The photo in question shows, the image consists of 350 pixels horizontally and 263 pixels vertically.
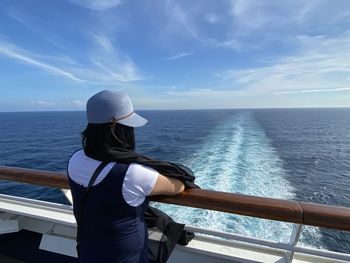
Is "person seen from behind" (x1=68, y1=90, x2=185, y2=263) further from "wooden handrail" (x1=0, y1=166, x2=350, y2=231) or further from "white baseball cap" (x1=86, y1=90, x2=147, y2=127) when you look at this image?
"wooden handrail" (x1=0, y1=166, x2=350, y2=231)

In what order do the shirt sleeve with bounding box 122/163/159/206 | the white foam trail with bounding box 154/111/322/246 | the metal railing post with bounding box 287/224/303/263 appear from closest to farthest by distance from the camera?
1. the shirt sleeve with bounding box 122/163/159/206
2. the metal railing post with bounding box 287/224/303/263
3. the white foam trail with bounding box 154/111/322/246

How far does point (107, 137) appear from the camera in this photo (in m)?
1.02

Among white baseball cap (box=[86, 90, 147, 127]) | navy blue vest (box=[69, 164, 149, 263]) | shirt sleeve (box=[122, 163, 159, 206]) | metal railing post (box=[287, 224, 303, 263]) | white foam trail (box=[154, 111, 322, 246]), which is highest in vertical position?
white baseball cap (box=[86, 90, 147, 127])

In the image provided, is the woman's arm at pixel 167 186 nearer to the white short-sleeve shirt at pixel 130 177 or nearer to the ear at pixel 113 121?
the white short-sleeve shirt at pixel 130 177

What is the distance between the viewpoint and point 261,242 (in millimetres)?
1285

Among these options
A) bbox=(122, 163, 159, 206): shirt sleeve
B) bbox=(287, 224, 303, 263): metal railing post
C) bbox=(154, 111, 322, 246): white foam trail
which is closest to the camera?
bbox=(122, 163, 159, 206): shirt sleeve

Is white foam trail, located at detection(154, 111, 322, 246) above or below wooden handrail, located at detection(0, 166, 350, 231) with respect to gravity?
below

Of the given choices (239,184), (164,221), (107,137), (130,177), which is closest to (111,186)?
(130,177)

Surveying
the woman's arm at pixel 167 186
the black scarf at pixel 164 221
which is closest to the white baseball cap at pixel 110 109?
the black scarf at pixel 164 221

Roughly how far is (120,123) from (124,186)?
0.22 meters

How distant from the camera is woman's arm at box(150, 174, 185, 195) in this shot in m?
1.02

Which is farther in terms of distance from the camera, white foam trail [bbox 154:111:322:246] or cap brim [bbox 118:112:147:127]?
white foam trail [bbox 154:111:322:246]

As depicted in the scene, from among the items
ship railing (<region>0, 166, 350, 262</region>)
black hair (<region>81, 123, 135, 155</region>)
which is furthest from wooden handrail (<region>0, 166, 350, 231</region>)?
black hair (<region>81, 123, 135, 155</region>)

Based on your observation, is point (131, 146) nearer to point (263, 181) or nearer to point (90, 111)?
point (90, 111)
